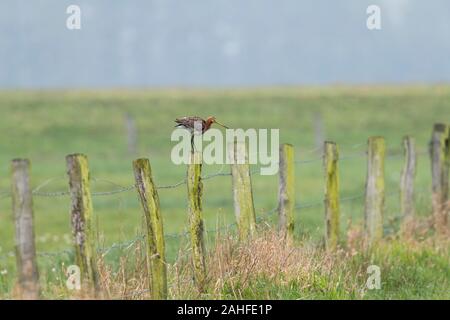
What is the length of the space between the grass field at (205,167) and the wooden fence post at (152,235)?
1.15ft

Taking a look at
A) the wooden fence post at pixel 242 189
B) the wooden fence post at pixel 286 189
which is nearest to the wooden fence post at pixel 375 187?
the wooden fence post at pixel 286 189

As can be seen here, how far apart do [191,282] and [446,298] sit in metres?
2.48

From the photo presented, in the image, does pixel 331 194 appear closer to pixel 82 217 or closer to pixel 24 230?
pixel 82 217

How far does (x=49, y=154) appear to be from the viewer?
44.2m

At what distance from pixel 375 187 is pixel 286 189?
2.54 meters

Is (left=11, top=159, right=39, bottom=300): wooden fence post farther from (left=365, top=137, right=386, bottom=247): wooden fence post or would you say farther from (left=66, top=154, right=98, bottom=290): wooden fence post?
(left=365, top=137, right=386, bottom=247): wooden fence post

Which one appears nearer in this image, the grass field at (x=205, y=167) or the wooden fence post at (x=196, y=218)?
the wooden fence post at (x=196, y=218)

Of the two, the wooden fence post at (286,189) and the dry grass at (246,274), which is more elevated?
the wooden fence post at (286,189)

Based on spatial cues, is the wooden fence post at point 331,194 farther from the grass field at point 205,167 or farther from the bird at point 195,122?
the bird at point 195,122

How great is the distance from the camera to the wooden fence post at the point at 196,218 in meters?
10.0

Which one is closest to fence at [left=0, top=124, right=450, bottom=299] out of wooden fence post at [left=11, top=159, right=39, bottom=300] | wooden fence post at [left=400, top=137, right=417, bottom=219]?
wooden fence post at [left=11, top=159, right=39, bottom=300]
